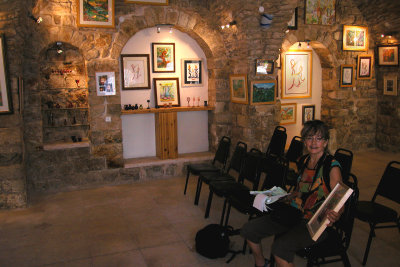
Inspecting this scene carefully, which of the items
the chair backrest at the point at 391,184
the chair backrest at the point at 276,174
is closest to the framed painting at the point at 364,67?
the chair backrest at the point at 391,184

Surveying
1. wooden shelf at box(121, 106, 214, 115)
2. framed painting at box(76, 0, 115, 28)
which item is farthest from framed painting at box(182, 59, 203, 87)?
framed painting at box(76, 0, 115, 28)

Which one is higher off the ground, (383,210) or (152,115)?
(152,115)

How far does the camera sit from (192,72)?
6691mm

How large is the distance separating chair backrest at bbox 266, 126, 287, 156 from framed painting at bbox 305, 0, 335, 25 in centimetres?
266

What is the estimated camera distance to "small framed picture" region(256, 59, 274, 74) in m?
5.86

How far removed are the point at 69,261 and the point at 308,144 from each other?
2574 mm

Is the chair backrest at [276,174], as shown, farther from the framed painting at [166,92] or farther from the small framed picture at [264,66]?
the framed painting at [166,92]

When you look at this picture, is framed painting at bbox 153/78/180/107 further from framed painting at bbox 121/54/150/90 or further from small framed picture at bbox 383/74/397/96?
small framed picture at bbox 383/74/397/96

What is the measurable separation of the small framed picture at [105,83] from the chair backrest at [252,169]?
2.66 metres

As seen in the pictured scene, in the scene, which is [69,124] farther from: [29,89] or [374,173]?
[374,173]

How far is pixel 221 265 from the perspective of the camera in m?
3.46

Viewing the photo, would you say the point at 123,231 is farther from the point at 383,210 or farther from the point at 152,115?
the point at 383,210

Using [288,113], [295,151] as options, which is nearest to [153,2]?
[295,151]

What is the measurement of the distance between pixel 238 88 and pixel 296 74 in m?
1.95
